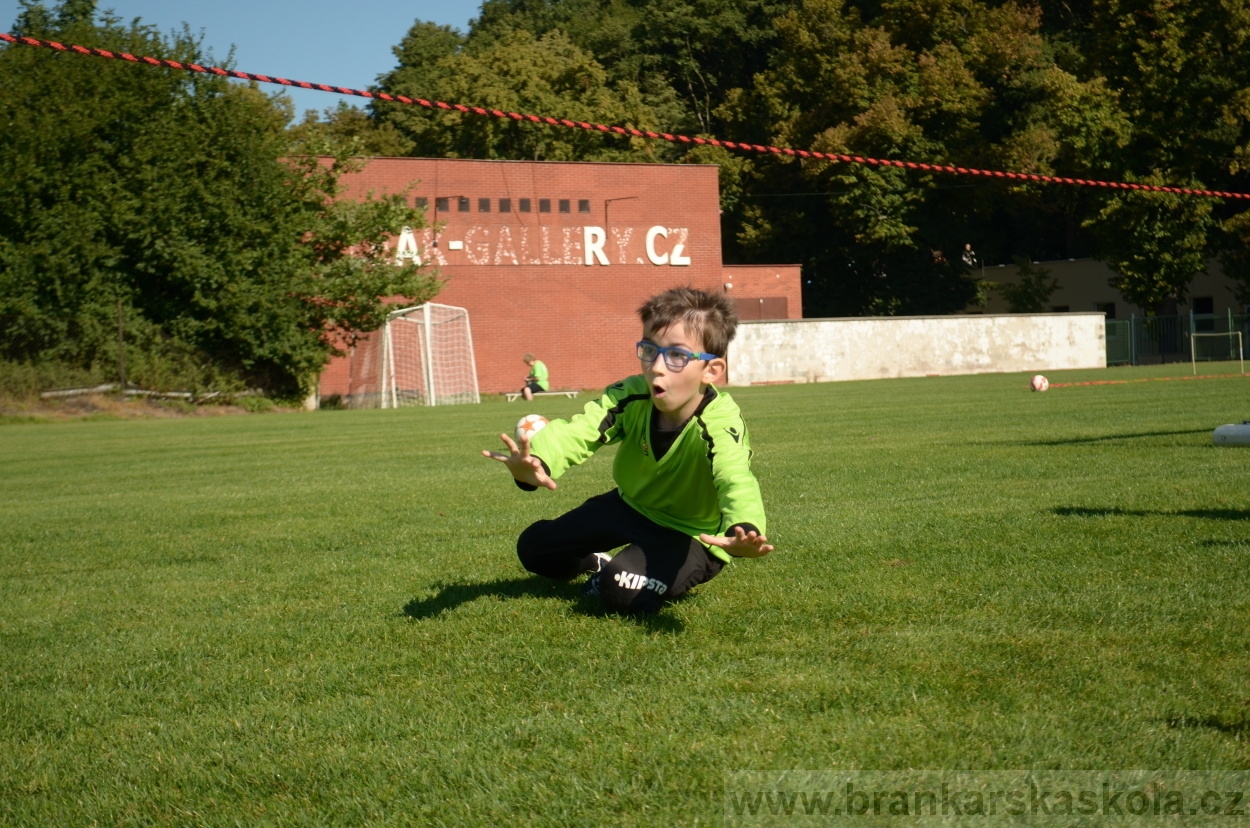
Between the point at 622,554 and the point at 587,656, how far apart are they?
866mm

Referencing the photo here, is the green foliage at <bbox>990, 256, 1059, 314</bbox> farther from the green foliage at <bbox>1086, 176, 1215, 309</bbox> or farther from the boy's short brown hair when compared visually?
the boy's short brown hair

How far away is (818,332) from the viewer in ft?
141

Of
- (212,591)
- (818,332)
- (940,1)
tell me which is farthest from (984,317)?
(212,591)

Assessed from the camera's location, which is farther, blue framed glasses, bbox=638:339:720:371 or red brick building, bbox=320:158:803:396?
red brick building, bbox=320:158:803:396

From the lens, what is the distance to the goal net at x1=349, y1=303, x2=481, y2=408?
36.3m

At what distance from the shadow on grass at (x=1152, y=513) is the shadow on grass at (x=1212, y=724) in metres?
3.86

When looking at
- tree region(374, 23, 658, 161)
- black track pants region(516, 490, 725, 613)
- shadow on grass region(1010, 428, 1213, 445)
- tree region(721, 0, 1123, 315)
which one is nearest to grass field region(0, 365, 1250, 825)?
black track pants region(516, 490, 725, 613)

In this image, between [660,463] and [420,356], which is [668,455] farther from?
[420,356]

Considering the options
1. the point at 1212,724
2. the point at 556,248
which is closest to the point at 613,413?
the point at 1212,724

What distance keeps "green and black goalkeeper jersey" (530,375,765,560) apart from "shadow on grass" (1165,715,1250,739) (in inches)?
65.4

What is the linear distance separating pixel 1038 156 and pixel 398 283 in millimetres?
28579

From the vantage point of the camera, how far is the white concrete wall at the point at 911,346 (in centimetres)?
4212

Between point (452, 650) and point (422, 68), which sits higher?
point (422, 68)

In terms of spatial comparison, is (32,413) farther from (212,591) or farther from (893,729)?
(893,729)
